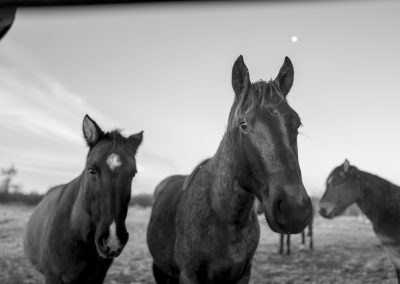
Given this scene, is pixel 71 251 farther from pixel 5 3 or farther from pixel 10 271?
pixel 10 271

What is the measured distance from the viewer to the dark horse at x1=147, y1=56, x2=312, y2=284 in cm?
217

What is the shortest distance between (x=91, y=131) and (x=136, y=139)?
22.2 inches

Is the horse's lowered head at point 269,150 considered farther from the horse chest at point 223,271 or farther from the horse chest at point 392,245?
the horse chest at point 392,245

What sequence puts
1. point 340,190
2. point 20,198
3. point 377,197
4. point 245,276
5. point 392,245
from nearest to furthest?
point 245,276 < point 392,245 < point 377,197 < point 340,190 < point 20,198

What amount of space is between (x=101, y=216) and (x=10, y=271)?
575 centimetres

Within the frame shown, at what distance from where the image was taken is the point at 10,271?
7293 millimetres

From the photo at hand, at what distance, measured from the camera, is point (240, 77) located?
2930 mm

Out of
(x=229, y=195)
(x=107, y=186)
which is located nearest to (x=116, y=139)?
(x=107, y=186)

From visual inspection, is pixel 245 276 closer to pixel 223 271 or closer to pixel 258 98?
pixel 223 271

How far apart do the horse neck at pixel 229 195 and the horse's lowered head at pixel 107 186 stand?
0.98 meters

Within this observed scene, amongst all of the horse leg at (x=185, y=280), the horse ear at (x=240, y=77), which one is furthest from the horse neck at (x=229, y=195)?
the horse leg at (x=185, y=280)

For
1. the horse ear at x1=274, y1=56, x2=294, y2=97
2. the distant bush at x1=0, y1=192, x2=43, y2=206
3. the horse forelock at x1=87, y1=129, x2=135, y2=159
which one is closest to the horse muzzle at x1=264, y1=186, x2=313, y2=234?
the horse ear at x1=274, y1=56, x2=294, y2=97

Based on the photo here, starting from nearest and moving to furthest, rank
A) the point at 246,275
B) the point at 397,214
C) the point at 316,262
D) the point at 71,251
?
the point at 246,275
the point at 71,251
the point at 397,214
the point at 316,262

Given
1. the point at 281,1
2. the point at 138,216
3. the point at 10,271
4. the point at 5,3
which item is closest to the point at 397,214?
the point at 281,1
